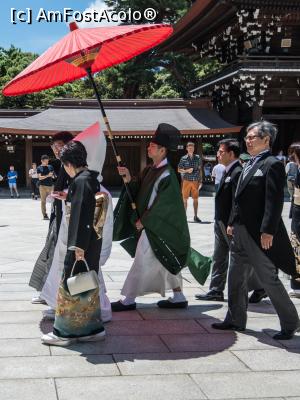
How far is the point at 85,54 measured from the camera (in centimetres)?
484

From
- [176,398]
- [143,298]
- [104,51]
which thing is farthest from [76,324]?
[104,51]

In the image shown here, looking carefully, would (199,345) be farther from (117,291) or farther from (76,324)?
(117,291)

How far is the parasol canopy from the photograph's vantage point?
4.06m

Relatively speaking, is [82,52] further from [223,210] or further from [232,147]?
[223,210]

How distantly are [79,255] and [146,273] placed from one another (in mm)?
1235

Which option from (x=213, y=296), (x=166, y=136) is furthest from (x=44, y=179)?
(x=166, y=136)

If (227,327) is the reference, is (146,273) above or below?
above

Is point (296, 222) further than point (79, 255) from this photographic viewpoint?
Yes

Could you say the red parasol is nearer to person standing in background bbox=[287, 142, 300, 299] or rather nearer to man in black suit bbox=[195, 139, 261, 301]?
man in black suit bbox=[195, 139, 261, 301]

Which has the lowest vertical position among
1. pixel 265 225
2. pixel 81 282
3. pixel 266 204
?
pixel 81 282

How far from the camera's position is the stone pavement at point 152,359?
3.20 metres

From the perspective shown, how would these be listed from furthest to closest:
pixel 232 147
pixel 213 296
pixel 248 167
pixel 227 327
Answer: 1. pixel 213 296
2. pixel 232 147
3. pixel 227 327
4. pixel 248 167

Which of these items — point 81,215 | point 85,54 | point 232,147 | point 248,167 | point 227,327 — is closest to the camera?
point 81,215

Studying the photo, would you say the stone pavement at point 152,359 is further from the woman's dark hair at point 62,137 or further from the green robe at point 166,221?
the woman's dark hair at point 62,137
